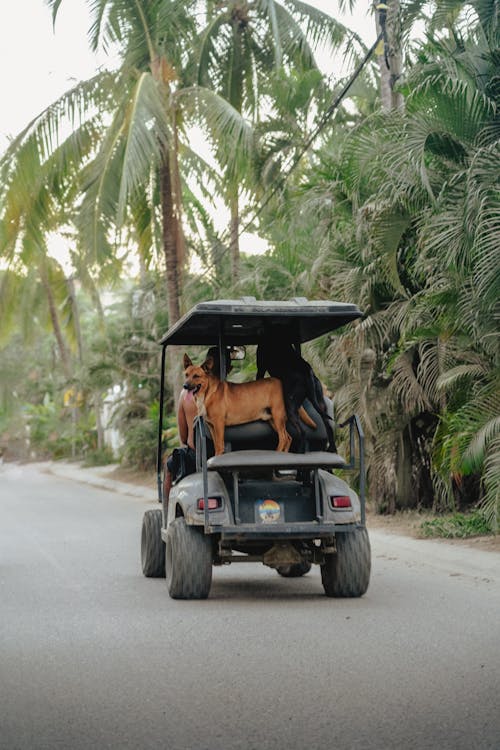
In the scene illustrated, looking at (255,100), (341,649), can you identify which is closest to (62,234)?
(255,100)

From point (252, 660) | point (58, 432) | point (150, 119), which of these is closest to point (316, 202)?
point (150, 119)

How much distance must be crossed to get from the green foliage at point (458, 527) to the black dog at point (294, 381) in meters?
3.94

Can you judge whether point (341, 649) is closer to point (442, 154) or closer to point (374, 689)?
point (374, 689)

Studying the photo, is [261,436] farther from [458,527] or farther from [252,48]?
[252,48]

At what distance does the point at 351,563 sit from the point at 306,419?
1360mm

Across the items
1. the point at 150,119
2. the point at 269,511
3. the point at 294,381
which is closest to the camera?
the point at 269,511

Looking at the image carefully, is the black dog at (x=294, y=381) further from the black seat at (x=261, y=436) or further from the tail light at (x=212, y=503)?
the tail light at (x=212, y=503)

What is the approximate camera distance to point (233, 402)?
10.4m

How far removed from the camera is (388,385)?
17.2 m

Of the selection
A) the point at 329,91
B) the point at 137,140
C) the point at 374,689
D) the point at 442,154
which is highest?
the point at 329,91

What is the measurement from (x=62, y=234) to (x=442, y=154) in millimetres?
27832

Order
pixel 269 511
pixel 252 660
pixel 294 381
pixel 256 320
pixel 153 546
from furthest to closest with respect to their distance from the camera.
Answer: pixel 153 546
pixel 256 320
pixel 294 381
pixel 269 511
pixel 252 660

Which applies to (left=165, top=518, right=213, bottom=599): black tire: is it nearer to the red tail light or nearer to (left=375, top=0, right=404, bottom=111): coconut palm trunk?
the red tail light

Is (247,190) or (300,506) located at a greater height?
(247,190)
